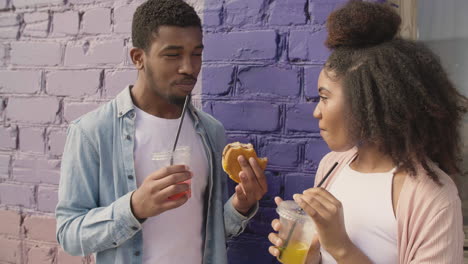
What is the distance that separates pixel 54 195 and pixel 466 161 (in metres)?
1.89

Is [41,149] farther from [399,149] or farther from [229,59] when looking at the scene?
[399,149]

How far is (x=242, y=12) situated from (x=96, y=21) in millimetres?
692

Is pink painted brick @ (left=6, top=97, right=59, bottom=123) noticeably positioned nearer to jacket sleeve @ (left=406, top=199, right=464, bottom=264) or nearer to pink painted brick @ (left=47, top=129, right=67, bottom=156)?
pink painted brick @ (left=47, top=129, right=67, bottom=156)

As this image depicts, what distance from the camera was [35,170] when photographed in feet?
6.36

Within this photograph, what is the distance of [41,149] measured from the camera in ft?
6.33

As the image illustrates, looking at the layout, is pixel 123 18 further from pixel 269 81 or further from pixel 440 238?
pixel 440 238

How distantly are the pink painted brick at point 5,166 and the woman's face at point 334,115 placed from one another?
5.31ft

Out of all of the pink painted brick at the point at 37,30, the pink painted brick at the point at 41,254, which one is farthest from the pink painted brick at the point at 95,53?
the pink painted brick at the point at 41,254

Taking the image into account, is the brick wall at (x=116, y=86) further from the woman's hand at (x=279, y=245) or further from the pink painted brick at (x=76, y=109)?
the woman's hand at (x=279, y=245)

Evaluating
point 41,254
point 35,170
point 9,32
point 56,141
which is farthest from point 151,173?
point 9,32

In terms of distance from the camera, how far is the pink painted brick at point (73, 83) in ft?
6.01

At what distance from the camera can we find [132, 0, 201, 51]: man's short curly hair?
1353mm

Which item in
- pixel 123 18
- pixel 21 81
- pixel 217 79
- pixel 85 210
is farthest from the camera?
pixel 21 81

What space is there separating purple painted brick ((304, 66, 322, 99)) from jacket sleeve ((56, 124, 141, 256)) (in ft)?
2.53
